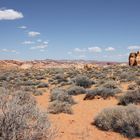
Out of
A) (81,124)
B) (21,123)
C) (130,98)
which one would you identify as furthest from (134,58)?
(21,123)

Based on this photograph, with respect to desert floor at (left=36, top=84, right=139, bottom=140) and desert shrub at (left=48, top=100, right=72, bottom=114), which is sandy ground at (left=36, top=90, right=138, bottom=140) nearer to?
desert floor at (left=36, top=84, right=139, bottom=140)

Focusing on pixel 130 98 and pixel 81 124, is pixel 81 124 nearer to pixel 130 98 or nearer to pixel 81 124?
pixel 81 124

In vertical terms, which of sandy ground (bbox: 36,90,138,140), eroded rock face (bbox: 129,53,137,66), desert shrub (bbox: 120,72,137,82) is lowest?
sandy ground (bbox: 36,90,138,140)

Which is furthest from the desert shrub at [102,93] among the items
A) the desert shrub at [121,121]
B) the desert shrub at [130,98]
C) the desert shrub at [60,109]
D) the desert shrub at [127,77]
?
the desert shrub at [127,77]

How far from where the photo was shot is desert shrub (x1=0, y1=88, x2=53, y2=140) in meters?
5.70

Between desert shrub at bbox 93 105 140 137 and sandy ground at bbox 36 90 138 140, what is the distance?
26 cm

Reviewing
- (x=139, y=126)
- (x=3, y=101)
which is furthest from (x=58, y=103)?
(x=3, y=101)

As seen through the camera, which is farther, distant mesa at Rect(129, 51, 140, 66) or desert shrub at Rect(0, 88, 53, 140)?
distant mesa at Rect(129, 51, 140, 66)

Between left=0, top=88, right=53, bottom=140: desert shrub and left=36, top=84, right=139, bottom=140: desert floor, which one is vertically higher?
left=0, top=88, right=53, bottom=140: desert shrub

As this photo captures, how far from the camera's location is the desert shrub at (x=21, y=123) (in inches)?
224

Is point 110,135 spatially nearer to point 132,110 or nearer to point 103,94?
point 132,110

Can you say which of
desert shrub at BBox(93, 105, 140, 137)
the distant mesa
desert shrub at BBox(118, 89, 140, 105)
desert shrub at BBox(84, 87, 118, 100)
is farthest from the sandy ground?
the distant mesa

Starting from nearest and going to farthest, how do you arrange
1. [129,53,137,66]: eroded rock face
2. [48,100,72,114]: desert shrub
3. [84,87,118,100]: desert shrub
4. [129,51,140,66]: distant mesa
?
[48,100,72,114]: desert shrub, [84,87,118,100]: desert shrub, [129,51,140,66]: distant mesa, [129,53,137,66]: eroded rock face

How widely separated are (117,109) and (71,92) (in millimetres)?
7530
